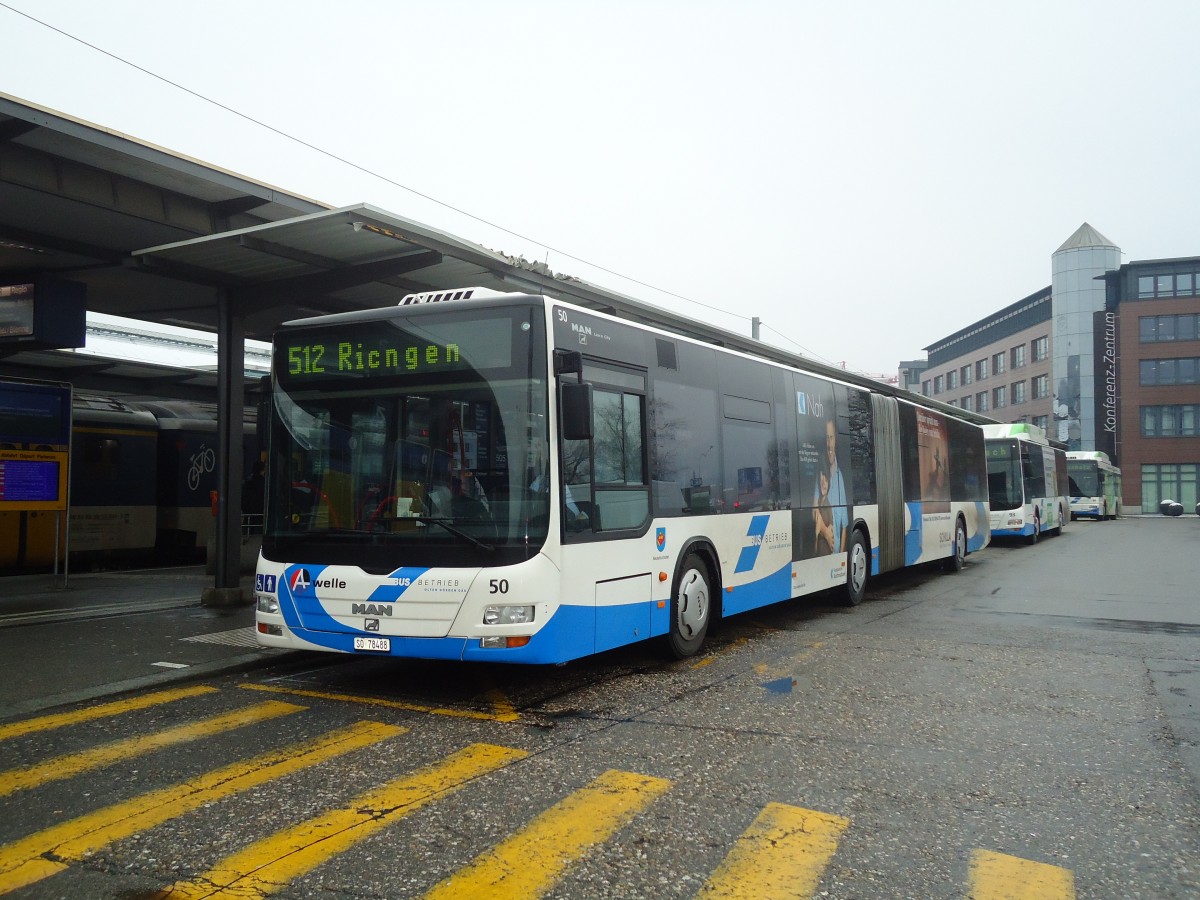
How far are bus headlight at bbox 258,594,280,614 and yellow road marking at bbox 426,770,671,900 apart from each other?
3.30m

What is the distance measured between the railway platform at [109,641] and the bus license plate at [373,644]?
1939 millimetres

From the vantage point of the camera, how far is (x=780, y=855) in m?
4.04

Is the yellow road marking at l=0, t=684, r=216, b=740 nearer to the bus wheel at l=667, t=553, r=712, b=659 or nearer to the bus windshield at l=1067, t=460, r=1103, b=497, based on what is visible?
the bus wheel at l=667, t=553, r=712, b=659

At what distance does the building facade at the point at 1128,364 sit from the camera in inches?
2704

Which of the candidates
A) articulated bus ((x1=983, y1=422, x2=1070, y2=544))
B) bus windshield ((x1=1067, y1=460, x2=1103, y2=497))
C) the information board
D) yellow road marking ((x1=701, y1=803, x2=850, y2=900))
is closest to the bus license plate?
yellow road marking ((x1=701, y1=803, x2=850, y2=900))

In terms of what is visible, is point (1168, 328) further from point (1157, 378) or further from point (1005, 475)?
point (1005, 475)

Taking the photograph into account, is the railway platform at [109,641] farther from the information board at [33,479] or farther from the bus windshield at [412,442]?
the bus windshield at [412,442]

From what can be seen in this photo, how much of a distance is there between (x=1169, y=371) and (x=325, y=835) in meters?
77.9

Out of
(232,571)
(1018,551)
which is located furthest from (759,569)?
(1018,551)

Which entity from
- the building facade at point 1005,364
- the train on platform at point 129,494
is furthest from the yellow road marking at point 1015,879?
the building facade at point 1005,364

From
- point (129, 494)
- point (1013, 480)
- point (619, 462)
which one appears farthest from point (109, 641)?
point (1013, 480)

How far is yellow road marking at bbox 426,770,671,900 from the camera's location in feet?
12.1

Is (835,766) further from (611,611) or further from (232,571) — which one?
(232,571)

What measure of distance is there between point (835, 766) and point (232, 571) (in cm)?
910
